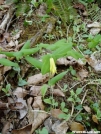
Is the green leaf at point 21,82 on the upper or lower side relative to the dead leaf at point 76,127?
upper

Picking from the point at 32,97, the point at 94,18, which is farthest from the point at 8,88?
the point at 94,18

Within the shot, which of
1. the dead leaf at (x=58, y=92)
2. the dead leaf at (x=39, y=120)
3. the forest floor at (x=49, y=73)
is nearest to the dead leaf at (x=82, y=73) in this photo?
the forest floor at (x=49, y=73)

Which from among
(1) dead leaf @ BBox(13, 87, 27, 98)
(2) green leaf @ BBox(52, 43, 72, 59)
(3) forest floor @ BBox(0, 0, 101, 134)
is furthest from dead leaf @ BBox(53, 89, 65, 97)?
(2) green leaf @ BBox(52, 43, 72, 59)

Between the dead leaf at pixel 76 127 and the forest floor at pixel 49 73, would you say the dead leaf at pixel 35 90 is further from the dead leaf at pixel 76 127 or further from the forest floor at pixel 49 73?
the dead leaf at pixel 76 127

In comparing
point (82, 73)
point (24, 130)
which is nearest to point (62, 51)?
point (82, 73)

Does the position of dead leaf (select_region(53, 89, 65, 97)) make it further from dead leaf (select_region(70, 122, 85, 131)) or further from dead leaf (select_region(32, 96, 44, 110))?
dead leaf (select_region(70, 122, 85, 131))

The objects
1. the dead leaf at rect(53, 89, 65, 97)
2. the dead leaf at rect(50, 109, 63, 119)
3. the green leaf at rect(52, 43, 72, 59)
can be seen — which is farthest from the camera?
the dead leaf at rect(53, 89, 65, 97)

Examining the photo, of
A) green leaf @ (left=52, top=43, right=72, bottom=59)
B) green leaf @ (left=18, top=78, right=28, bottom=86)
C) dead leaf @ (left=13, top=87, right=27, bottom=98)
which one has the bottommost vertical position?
dead leaf @ (left=13, top=87, right=27, bottom=98)

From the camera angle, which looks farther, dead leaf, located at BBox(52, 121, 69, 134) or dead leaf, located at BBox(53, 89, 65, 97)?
dead leaf, located at BBox(53, 89, 65, 97)
